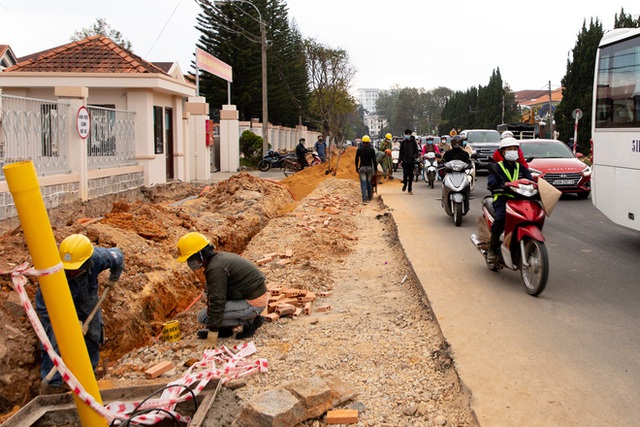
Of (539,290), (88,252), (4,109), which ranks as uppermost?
(4,109)

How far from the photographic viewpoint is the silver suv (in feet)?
82.2

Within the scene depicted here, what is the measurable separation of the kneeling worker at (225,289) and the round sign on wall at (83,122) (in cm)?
823

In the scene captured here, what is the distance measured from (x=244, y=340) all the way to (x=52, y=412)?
2027mm

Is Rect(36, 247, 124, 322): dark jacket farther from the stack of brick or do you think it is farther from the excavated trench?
the stack of brick

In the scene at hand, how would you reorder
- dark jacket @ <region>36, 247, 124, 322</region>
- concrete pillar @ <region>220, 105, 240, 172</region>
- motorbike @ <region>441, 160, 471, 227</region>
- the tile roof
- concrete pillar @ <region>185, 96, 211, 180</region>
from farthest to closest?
1. concrete pillar @ <region>220, 105, 240, 172</region>
2. concrete pillar @ <region>185, 96, 211, 180</region>
3. the tile roof
4. motorbike @ <region>441, 160, 471, 227</region>
5. dark jacket @ <region>36, 247, 124, 322</region>

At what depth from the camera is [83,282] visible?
5910 millimetres

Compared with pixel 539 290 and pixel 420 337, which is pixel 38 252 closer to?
pixel 420 337

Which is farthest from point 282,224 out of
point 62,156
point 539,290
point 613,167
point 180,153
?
point 180,153

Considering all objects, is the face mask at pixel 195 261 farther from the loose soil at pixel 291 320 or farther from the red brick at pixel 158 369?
the red brick at pixel 158 369

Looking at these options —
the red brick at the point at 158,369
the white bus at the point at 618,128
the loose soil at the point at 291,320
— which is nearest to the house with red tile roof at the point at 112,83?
the loose soil at the point at 291,320

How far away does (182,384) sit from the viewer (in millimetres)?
5293

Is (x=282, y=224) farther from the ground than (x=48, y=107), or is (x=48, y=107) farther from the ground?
(x=48, y=107)

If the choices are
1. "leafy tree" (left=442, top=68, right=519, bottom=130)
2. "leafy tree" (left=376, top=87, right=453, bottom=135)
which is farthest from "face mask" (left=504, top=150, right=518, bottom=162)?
"leafy tree" (left=376, top=87, right=453, bottom=135)

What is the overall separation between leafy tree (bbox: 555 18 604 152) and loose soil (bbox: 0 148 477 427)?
109 feet
